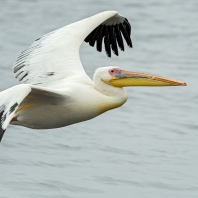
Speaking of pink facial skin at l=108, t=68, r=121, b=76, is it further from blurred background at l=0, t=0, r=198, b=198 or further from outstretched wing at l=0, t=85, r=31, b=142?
blurred background at l=0, t=0, r=198, b=198

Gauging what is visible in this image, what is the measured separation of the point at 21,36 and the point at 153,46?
3.29 m

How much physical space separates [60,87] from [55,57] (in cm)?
97

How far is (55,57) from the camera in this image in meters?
10.2

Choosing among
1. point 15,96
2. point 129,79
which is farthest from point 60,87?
point 15,96

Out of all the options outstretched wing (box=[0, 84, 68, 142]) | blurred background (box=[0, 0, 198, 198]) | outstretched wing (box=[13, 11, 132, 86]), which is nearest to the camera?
outstretched wing (box=[0, 84, 68, 142])

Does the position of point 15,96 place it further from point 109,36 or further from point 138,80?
point 109,36

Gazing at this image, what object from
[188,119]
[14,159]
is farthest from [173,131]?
[14,159]

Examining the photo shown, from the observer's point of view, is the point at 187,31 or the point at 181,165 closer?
the point at 181,165

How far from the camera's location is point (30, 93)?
29.0 ft

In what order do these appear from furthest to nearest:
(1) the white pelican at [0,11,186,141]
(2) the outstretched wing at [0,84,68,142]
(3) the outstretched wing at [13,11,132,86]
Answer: (3) the outstretched wing at [13,11,132,86] → (1) the white pelican at [0,11,186,141] → (2) the outstretched wing at [0,84,68,142]

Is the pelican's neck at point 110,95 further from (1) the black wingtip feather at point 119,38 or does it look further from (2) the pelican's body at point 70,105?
(1) the black wingtip feather at point 119,38

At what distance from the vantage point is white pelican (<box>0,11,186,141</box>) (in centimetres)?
884

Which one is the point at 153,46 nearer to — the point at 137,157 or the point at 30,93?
the point at 137,157

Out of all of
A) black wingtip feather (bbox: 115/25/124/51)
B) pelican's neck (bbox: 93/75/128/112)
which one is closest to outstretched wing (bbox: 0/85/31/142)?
pelican's neck (bbox: 93/75/128/112)
